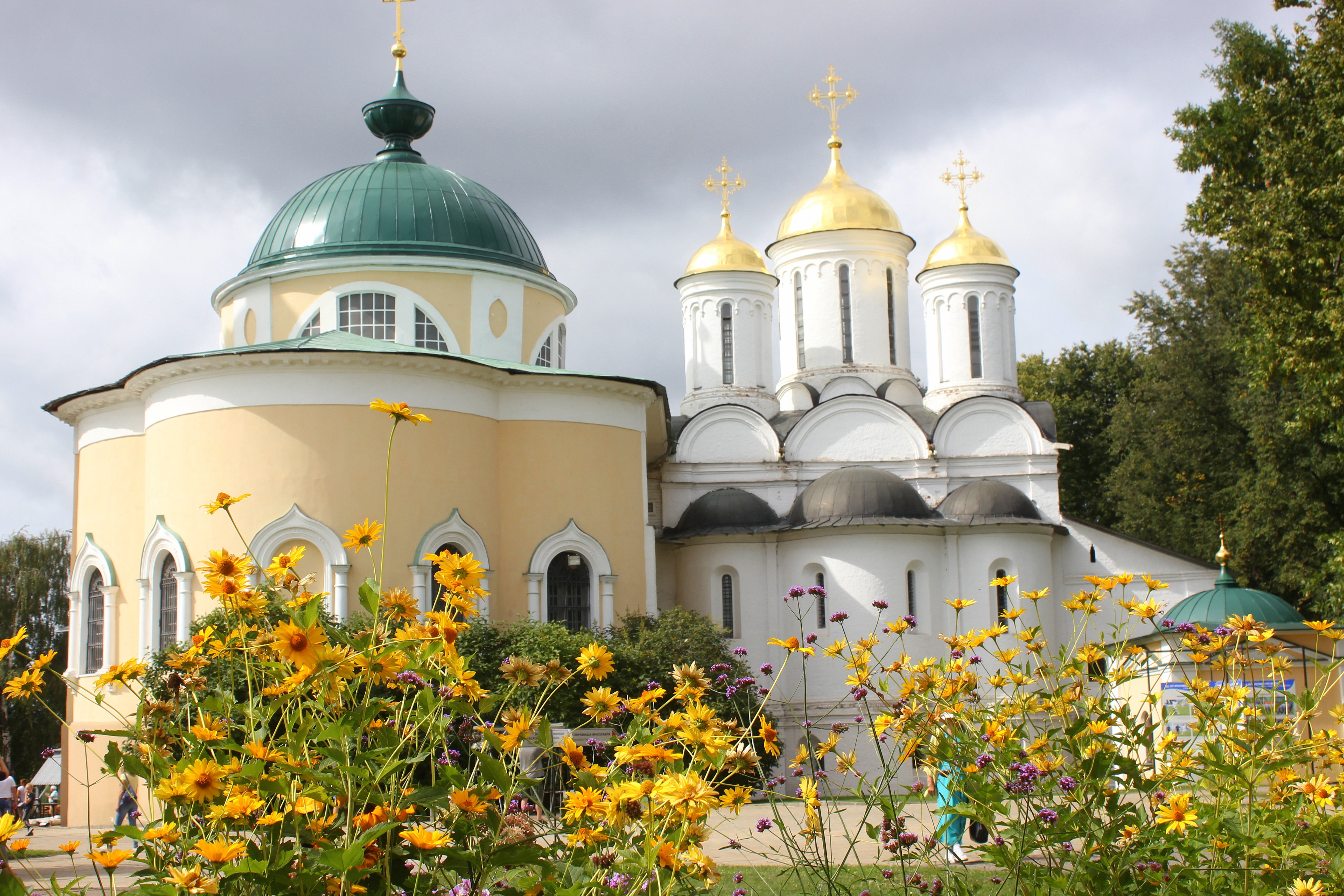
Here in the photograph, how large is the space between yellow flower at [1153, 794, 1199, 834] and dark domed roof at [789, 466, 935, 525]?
16301 mm

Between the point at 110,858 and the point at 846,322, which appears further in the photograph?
the point at 846,322

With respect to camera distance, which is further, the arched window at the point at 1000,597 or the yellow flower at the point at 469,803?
the arched window at the point at 1000,597

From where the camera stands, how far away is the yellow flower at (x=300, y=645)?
2838 millimetres

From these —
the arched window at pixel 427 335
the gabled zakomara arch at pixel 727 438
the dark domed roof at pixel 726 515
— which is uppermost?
the arched window at pixel 427 335

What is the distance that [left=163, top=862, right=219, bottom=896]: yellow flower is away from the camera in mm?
2637

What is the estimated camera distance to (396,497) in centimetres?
1551

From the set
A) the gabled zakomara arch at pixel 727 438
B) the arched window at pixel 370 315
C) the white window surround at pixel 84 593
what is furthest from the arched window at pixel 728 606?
the white window surround at pixel 84 593

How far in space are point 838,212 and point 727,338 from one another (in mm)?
3413

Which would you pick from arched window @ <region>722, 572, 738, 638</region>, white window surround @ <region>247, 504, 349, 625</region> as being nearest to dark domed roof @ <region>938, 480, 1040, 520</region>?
arched window @ <region>722, 572, 738, 638</region>

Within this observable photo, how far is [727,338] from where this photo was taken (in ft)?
82.5

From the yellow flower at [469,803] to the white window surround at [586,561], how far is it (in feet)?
44.8

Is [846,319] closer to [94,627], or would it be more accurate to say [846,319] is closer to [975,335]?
[975,335]

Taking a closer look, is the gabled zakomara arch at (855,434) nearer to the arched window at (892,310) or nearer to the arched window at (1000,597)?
the arched window at (892,310)

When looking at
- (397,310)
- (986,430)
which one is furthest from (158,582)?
(986,430)
